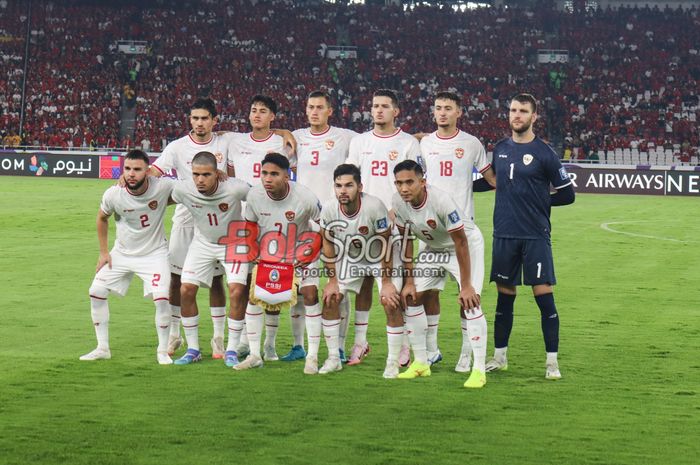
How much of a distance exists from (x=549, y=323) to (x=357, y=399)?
1.98 metres

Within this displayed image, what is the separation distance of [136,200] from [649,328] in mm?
6002

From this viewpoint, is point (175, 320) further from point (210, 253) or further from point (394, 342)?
point (394, 342)

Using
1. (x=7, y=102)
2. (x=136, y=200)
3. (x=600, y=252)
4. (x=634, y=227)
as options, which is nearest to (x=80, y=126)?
(x=7, y=102)

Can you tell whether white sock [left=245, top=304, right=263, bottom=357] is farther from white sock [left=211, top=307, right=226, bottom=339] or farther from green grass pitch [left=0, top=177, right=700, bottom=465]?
white sock [left=211, top=307, right=226, bottom=339]

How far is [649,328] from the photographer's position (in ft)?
37.7

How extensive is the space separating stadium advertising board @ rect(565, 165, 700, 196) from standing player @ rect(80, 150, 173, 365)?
29.5 meters

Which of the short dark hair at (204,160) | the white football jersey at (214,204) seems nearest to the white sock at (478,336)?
the white football jersey at (214,204)

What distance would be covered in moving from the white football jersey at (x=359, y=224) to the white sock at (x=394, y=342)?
26.8 inches

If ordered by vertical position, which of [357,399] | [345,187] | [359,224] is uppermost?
[345,187]

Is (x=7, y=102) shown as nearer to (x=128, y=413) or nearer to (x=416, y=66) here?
(x=416, y=66)

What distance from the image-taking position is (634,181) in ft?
125

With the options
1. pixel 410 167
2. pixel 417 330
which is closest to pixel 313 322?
pixel 417 330

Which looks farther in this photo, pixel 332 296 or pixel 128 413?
pixel 332 296

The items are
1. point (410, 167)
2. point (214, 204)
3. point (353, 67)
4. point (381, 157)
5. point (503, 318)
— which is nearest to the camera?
point (410, 167)
